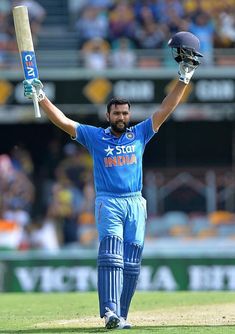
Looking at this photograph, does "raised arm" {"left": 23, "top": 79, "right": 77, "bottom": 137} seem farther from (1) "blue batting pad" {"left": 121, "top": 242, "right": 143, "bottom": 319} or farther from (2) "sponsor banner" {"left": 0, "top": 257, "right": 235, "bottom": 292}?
(2) "sponsor banner" {"left": 0, "top": 257, "right": 235, "bottom": 292}

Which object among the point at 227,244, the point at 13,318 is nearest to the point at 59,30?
the point at 227,244

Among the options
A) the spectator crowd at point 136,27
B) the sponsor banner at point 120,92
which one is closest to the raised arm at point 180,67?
the sponsor banner at point 120,92

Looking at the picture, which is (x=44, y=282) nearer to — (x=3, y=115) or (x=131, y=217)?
(x=3, y=115)

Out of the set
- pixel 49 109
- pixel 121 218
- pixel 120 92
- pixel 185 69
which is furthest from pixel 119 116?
pixel 120 92

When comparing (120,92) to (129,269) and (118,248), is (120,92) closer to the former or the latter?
(129,269)

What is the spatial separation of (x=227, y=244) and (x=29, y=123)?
5.82 m

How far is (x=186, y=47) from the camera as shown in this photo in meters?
8.35

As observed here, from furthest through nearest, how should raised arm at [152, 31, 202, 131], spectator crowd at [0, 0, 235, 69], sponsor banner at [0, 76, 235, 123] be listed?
spectator crowd at [0, 0, 235, 69] → sponsor banner at [0, 76, 235, 123] → raised arm at [152, 31, 202, 131]

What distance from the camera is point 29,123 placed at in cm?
2134

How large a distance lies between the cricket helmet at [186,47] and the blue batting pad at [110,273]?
1592 mm

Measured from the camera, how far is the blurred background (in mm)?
16203

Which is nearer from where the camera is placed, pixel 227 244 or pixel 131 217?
pixel 131 217

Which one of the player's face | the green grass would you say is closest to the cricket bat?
the player's face

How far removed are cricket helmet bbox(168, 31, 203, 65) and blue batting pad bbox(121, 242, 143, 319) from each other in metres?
1.58
